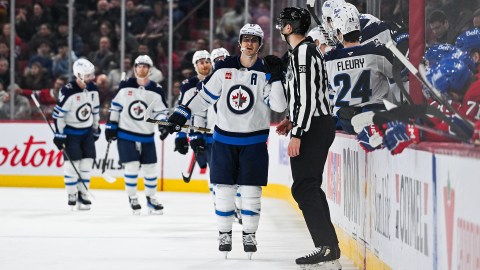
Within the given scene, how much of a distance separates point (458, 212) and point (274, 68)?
9.53 feet

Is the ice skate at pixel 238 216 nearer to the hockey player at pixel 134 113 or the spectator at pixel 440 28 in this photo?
the hockey player at pixel 134 113

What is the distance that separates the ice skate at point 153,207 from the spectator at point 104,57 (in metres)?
4.51

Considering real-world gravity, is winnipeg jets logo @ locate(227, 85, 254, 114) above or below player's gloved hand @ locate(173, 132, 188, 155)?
above

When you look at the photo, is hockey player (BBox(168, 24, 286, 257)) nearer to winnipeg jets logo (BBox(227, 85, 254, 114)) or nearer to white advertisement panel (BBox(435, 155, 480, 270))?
winnipeg jets logo (BBox(227, 85, 254, 114))

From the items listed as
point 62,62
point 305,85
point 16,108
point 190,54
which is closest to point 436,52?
point 305,85

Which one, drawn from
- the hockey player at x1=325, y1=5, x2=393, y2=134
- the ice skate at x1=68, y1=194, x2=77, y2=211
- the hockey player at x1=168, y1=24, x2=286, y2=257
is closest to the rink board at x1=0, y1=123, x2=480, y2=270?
the hockey player at x1=325, y1=5, x2=393, y2=134

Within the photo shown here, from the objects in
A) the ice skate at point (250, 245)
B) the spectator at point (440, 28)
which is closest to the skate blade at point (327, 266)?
the ice skate at point (250, 245)

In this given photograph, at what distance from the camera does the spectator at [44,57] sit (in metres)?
14.3

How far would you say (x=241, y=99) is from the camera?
6.41 meters

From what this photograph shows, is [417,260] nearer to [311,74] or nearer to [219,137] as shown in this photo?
[311,74]

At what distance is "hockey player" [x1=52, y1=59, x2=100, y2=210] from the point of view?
10203 millimetres

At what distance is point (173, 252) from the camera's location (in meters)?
6.81

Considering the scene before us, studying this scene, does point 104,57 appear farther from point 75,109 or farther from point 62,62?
point 75,109

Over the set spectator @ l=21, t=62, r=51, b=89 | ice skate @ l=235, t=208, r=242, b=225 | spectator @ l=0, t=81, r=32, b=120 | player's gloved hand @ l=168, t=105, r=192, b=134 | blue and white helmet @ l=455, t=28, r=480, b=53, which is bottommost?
ice skate @ l=235, t=208, r=242, b=225
